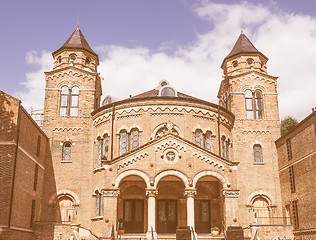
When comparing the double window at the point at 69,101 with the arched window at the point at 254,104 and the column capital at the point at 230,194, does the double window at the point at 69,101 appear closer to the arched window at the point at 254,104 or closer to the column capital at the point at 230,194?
the arched window at the point at 254,104

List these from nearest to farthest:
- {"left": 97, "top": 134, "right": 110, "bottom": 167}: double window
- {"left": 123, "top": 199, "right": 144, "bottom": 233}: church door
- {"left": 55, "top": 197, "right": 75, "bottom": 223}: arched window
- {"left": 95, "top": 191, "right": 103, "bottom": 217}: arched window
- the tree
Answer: {"left": 123, "top": 199, "right": 144, "bottom": 233}: church door < {"left": 95, "top": 191, "right": 103, "bottom": 217}: arched window < {"left": 55, "top": 197, "right": 75, "bottom": 223}: arched window < {"left": 97, "top": 134, "right": 110, "bottom": 167}: double window < the tree

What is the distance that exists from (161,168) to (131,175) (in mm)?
2041

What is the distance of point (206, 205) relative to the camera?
30.4 metres

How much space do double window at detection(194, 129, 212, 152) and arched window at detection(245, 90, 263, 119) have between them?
579 cm

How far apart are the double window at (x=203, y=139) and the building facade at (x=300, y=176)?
6303 mm

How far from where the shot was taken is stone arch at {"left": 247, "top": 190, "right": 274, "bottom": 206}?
3247 centimetres

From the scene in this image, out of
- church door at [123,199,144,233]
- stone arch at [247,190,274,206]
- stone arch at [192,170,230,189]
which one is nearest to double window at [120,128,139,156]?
church door at [123,199,144,233]

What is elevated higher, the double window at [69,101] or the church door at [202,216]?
the double window at [69,101]

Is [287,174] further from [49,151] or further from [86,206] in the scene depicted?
[49,151]

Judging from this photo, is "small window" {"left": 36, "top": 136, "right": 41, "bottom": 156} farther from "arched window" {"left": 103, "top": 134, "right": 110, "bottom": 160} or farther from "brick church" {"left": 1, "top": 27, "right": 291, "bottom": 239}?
"arched window" {"left": 103, "top": 134, "right": 110, "bottom": 160}

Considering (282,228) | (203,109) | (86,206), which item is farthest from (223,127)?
(86,206)

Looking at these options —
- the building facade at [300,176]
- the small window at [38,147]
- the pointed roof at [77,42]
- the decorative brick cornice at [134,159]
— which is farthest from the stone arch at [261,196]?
the pointed roof at [77,42]

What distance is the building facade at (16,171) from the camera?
2273 cm

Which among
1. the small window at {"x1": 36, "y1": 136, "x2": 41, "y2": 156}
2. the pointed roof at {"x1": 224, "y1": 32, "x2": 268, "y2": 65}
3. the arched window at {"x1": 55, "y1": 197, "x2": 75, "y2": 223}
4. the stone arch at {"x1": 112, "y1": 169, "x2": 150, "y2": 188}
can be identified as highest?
the pointed roof at {"x1": 224, "y1": 32, "x2": 268, "y2": 65}
